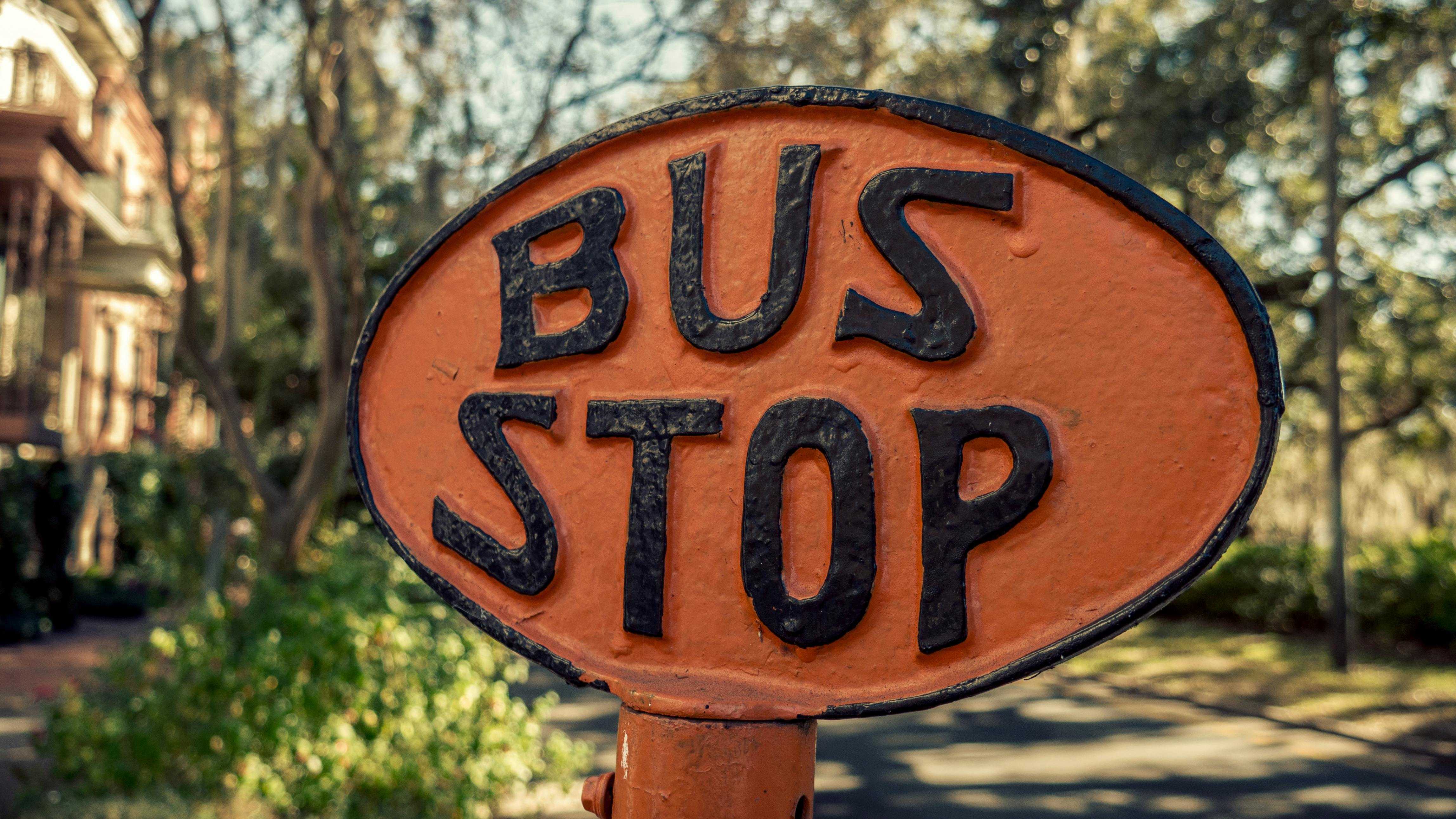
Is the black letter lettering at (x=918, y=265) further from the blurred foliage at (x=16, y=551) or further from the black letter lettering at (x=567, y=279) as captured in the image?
the blurred foliage at (x=16, y=551)

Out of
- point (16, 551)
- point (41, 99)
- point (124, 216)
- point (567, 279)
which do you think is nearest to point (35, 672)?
point (16, 551)

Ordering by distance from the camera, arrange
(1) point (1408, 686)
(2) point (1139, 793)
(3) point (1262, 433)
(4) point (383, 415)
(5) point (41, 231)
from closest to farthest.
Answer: (3) point (1262, 433), (4) point (383, 415), (2) point (1139, 793), (1) point (1408, 686), (5) point (41, 231)

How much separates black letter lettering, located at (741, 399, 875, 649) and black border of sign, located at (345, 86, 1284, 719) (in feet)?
0.32

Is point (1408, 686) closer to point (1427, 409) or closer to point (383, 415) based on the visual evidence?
point (1427, 409)

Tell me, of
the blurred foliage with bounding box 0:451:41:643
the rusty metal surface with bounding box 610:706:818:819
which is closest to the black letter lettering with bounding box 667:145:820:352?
the rusty metal surface with bounding box 610:706:818:819

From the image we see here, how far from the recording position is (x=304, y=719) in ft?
13.0

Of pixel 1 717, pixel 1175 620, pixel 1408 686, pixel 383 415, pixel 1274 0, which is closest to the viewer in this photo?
pixel 383 415

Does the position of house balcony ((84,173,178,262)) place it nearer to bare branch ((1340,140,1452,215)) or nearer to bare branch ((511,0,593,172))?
bare branch ((511,0,593,172))

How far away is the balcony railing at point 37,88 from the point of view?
10.9 meters

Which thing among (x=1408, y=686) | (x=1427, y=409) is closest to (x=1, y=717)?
(x=1408, y=686)

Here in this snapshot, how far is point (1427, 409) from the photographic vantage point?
13.1 m

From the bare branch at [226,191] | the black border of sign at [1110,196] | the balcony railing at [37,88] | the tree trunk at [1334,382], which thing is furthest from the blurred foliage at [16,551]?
the tree trunk at [1334,382]

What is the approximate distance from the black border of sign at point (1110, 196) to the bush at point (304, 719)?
321 centimetres

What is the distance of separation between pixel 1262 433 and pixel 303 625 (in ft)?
13.6
